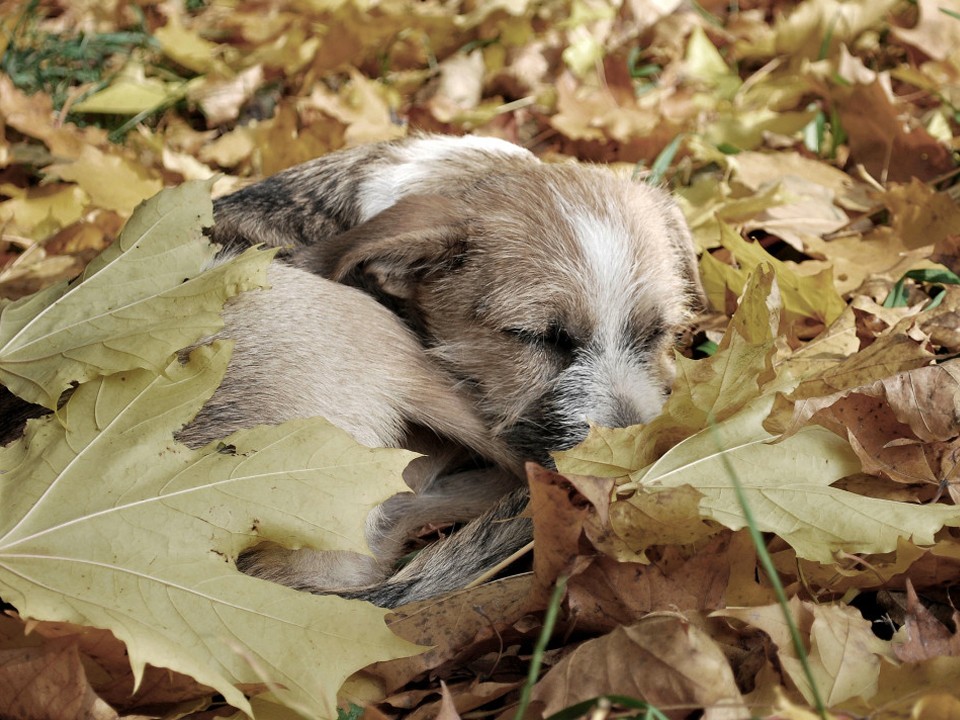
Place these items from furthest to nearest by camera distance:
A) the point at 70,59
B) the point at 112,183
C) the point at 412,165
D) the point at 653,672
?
the point at 70,59, the point at 112,183, the point at 412,165, the point at 653,672

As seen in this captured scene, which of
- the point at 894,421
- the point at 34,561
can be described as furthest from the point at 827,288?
the point at 34,561

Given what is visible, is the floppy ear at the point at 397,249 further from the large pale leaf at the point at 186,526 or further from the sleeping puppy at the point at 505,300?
the large pale leaf at the point at 186,526

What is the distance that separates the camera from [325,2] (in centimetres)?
595

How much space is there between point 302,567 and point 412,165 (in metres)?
1.67

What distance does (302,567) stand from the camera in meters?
2.47

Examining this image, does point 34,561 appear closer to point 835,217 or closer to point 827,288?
point 827,288

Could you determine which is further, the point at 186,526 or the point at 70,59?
the point at 70,59

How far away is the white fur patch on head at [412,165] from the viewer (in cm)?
347

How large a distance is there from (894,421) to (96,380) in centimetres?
204

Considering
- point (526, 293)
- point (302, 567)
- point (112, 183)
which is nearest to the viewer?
point (302, 567)

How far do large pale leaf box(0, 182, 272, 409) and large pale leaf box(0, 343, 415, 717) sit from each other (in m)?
0.09

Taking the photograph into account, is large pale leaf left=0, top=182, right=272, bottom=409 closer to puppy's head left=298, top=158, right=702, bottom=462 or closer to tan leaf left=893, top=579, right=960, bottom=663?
puppy's head left=298, top=158, right=702, bottom=462

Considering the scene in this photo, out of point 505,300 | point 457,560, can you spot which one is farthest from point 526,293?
point 457,560

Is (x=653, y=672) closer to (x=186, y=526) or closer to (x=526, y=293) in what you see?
(x=186, y=526)
